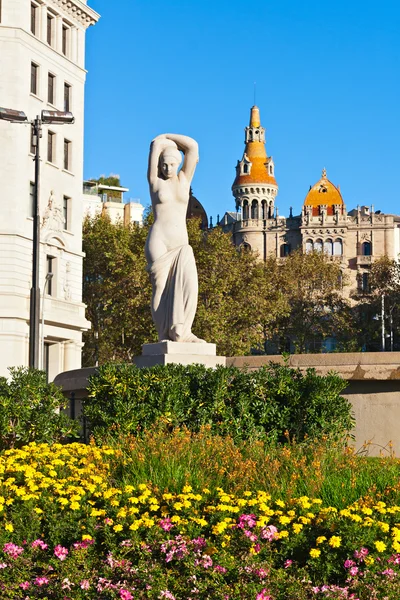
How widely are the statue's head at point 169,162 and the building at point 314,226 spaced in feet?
399

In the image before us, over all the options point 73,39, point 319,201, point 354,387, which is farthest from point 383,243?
point 354,387

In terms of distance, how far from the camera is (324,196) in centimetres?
15325

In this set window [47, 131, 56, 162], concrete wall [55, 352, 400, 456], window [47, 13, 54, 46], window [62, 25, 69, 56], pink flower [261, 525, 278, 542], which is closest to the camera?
pink flower [261, 525, 278, 542]

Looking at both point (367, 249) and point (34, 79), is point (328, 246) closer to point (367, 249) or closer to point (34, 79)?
point (367, 249)

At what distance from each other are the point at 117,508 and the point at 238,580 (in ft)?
4.74

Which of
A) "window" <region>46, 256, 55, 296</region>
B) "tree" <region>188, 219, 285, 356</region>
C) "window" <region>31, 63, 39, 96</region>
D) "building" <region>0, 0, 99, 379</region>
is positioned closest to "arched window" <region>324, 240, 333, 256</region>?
"tree" <region>188, 219, 285, 356</region>

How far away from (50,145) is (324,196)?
3994 inches

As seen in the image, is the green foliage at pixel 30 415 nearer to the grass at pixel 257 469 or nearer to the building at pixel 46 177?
the grass at pixel 257 469

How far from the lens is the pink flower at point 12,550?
8.82m

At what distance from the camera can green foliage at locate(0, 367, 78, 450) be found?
13.3 m

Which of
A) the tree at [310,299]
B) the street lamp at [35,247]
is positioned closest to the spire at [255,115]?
the tree at [310,299]

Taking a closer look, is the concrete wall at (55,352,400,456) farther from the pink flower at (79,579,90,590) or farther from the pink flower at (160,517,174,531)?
the pink flower at (79,579,90,590)

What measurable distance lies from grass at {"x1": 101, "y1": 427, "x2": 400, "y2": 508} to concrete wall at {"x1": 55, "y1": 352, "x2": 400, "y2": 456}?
10.1ft

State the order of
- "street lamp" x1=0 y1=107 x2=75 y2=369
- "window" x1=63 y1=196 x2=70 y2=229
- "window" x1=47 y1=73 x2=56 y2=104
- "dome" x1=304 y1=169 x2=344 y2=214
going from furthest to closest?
"dome" x1=304 y1=169 x2=344 y2=214 < "window" x1=63 y1=196 x2=70 y2=229 < "window" x1=47 y1=73 x2=56 y2=104 < "street lamp" x1=0 y1=107 x2=75 y2=369
